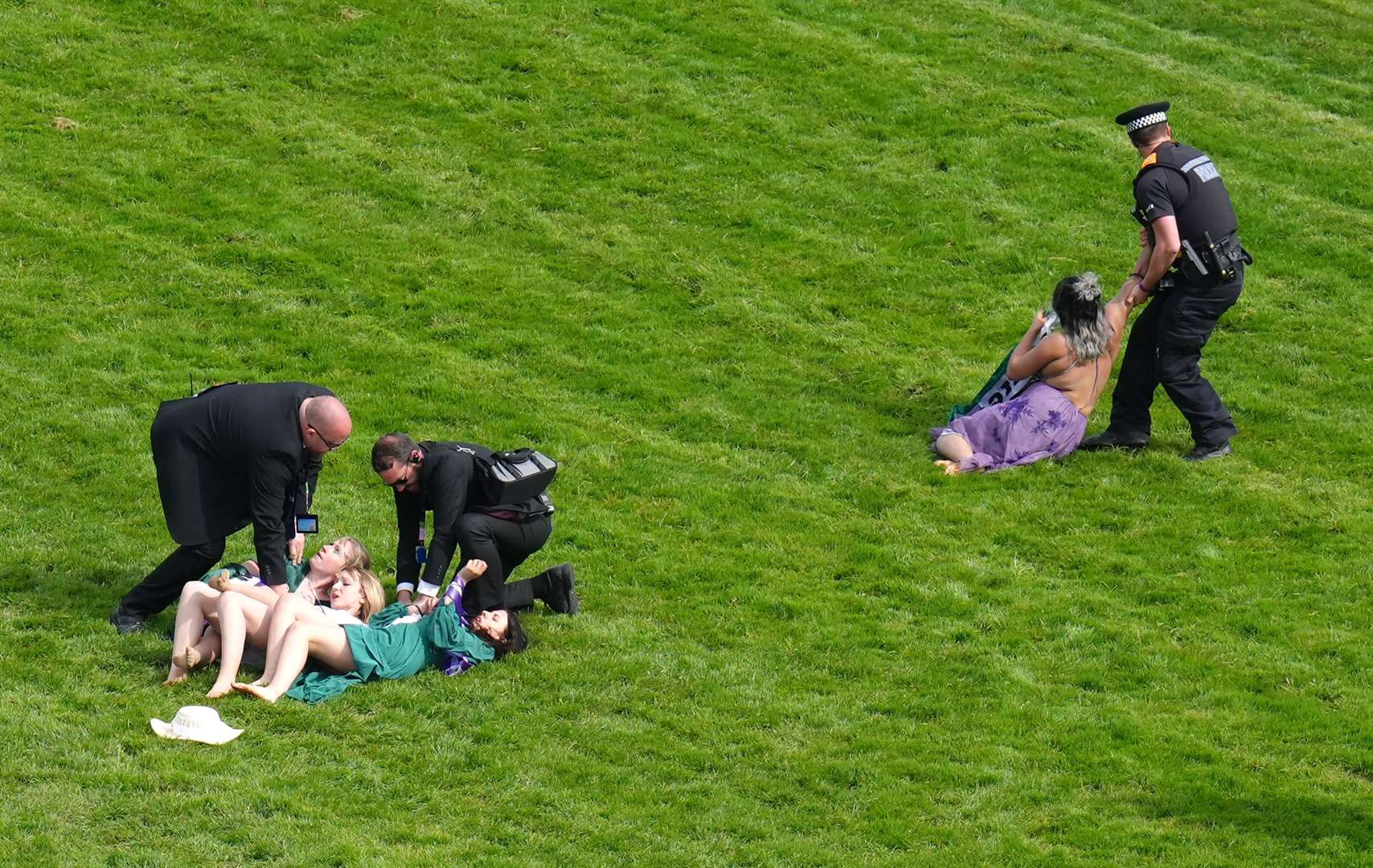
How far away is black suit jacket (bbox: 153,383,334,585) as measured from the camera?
1073cm

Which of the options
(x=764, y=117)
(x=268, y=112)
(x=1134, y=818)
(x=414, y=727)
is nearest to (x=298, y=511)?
(x=414, y=727)

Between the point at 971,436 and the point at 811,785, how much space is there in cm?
580

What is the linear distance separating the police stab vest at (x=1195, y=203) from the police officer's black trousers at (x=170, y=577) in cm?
861

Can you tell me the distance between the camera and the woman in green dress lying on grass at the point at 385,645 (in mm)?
10664


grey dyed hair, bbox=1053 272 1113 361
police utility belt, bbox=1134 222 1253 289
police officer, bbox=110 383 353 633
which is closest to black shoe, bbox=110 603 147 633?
police officer, bbox=110 383 353 633

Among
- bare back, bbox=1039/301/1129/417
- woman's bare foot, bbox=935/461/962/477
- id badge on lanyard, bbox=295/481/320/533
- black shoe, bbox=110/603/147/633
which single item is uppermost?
bare back, bbox=1039/301/1129/417

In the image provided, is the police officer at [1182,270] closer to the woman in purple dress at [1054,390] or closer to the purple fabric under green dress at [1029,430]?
the woman in purple dress at [1054,390]

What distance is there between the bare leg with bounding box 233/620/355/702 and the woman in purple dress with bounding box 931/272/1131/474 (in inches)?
246

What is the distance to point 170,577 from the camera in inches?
445

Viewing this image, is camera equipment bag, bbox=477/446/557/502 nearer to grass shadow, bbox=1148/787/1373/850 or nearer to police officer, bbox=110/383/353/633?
police officer, bbox=110/383/353/633

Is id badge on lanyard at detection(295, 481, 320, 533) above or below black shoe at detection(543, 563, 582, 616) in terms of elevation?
above

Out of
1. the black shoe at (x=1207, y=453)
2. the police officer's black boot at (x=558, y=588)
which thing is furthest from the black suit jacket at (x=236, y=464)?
the black shoe at (x=1207, y=453)

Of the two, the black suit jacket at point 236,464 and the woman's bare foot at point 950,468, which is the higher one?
the black suit jacket at point 236,464

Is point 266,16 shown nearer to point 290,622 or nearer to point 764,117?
point 764,117
